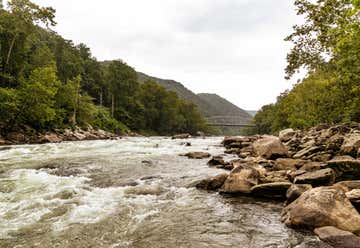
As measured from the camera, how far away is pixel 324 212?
5.28m

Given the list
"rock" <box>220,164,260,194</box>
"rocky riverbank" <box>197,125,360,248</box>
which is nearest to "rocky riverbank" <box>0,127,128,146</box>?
"rocky riverbank" <box>197,125,360,248</box>

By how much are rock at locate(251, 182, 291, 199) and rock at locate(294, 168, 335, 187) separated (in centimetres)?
42

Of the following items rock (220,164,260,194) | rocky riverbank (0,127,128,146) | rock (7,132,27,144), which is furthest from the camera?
rock (7,132,27,144)

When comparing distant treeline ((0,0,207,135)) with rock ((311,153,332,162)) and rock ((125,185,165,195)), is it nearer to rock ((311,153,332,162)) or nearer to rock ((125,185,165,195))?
rock ((125,185,165,195))

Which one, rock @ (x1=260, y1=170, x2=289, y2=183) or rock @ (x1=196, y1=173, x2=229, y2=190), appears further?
rock @ (x1=196, y1=173, x2=229, y2=190)

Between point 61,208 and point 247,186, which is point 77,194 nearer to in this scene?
point 61,208

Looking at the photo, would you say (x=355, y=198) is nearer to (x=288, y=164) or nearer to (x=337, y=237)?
(x=337, y=237)

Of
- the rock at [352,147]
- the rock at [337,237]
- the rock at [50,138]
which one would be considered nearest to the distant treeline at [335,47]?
the rock at [352,147]

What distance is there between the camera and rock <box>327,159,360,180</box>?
7.62m

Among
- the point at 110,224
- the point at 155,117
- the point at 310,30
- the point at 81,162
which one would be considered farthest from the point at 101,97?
the point at 110,224

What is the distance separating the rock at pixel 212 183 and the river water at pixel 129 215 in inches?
13.4

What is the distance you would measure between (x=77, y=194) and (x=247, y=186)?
16.5ft

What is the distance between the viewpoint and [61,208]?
6.80 meters

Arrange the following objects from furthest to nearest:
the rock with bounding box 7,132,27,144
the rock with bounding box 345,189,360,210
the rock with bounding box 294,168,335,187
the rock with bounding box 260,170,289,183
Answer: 1. the rock with bounding box 7,132,27,144
2. the rock with bounding box 260,170,289,183
3. the rock with bounding box 294,168,335,187
4. the rock with bounding box 345,189,360,210
